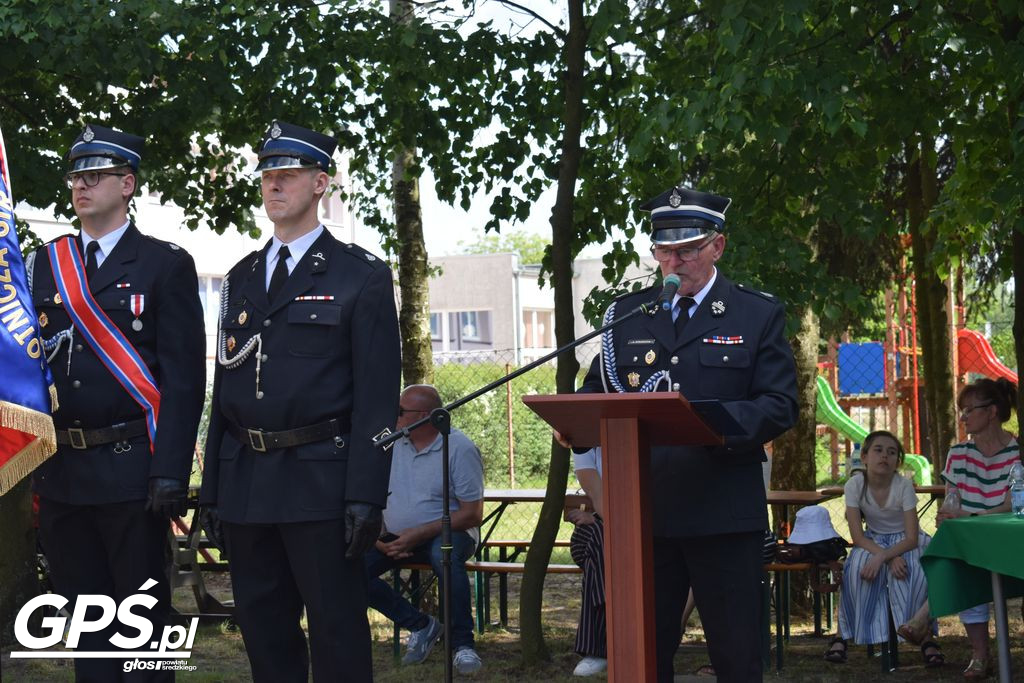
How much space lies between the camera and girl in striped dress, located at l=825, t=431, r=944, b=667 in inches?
278

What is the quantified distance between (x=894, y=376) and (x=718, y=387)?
1599 cm

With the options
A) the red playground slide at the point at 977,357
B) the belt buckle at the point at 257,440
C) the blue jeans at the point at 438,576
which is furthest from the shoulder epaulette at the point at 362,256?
the red playground slide at the point at 977,357

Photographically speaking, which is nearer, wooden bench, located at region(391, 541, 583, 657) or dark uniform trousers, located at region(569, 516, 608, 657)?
dark uniform trousers, located at region(569, 516, 608, 657)

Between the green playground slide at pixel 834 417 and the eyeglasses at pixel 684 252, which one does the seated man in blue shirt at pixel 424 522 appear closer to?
the eyeglasses at pixel 684 252

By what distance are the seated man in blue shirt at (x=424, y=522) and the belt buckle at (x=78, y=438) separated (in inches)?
113

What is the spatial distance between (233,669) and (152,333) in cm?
304

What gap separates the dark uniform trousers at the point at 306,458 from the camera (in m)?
4.03

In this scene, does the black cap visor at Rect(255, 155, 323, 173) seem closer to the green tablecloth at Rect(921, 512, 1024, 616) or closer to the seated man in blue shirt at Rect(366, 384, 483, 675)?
the green tablecloth at Rect(921, 512, 1024, 616)

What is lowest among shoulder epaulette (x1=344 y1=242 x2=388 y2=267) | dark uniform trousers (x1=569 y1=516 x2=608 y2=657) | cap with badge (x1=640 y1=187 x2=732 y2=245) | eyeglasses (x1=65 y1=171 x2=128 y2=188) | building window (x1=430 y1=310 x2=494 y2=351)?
dark uniform trousers (x1=569 y1=516 x2=608 y2=657)

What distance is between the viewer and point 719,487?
4.15m

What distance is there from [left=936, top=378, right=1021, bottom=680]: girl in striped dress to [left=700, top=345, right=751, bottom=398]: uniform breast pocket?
11.0 feet

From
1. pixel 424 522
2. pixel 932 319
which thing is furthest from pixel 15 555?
pixel 932 319

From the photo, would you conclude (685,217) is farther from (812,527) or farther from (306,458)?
(812,527)

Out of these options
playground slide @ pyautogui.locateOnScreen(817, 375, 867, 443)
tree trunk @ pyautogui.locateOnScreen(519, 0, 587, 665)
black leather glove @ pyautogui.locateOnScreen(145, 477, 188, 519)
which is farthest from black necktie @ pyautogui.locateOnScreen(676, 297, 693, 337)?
playground slide @ pyautogui.locateOnScreen(817, 375, 867, 443)
